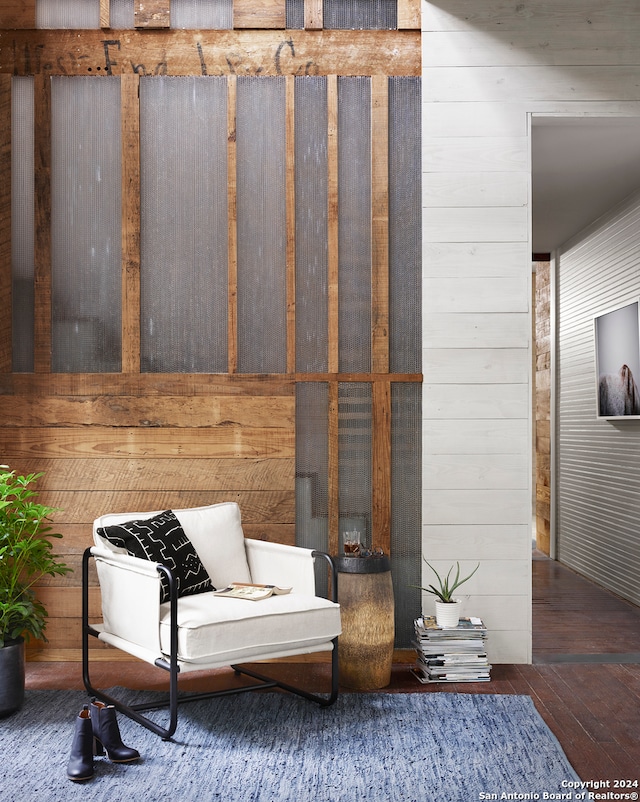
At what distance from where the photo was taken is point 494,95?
3828 millimetres

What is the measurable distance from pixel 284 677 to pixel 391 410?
4.39 ft

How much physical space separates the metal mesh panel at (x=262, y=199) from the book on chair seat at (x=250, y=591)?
4.22 ft

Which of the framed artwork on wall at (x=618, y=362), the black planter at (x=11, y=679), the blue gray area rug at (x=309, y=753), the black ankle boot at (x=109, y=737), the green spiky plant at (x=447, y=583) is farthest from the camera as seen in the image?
the framed artwork on wall at (x=618, y=362)

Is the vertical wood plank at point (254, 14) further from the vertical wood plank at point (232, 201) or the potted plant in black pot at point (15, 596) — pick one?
the potted plant in black pot at point (15, 596)

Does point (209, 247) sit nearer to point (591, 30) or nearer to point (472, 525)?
point (472, 525)

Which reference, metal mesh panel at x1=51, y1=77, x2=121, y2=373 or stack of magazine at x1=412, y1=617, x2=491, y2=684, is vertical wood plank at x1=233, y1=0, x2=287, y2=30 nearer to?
metal mesh panel at x1=51, y1=77, x2=121, y2=373

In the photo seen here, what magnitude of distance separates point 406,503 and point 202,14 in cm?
261

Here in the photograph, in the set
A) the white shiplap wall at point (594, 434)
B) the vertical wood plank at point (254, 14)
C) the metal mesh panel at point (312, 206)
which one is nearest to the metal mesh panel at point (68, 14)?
the vertical wood plank at point (254, 14)

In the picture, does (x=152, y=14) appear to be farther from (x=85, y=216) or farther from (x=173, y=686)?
(x=173, y=686)

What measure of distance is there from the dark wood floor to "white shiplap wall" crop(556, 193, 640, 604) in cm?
66

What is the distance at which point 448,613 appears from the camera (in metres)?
3.56

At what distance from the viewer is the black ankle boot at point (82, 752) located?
2486 mm

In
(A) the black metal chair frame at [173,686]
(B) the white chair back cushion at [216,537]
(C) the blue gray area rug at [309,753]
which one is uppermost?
(B) the white chair back cushion at [216,537]

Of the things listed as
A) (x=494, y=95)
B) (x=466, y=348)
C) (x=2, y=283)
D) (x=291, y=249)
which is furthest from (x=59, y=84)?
(x=466, y=348)
